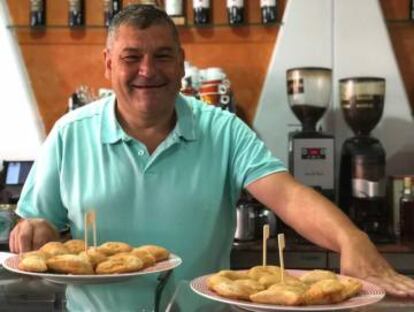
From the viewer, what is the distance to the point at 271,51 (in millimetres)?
3426

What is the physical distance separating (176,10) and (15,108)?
0.95 metres

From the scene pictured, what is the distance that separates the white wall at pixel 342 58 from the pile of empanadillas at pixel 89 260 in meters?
2.18

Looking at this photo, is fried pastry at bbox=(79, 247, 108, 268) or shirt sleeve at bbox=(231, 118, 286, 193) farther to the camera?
shirt sleeve at bbox=(231, 118, 286, 193)

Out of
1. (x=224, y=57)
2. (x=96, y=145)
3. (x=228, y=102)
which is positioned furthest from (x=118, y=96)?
(x=224, y=57)

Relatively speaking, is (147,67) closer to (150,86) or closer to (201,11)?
(150,86)

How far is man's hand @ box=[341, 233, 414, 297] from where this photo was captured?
1147mm

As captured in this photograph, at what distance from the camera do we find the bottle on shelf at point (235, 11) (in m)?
3.37

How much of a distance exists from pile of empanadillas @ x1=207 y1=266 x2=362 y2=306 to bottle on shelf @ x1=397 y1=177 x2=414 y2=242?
1929 millimetres

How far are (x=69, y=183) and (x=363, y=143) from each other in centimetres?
168

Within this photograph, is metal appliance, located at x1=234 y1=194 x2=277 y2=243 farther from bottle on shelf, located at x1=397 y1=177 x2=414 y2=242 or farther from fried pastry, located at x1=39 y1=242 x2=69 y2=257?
fried pastry, located at x1=39 y1=242 x2=69 y2=257

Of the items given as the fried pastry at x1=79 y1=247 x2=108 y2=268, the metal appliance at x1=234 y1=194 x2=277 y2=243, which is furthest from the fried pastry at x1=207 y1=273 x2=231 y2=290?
the metal appliance at x1=234 y1=194 x2=277 y2=243

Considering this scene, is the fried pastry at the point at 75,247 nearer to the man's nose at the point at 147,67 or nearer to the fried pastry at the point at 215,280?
the fried pastry at the point at 215,280

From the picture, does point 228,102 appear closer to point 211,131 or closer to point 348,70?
point 348,70

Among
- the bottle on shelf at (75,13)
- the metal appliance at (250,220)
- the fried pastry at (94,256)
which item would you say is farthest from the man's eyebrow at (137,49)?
the bottle on shelf at (75,13)
